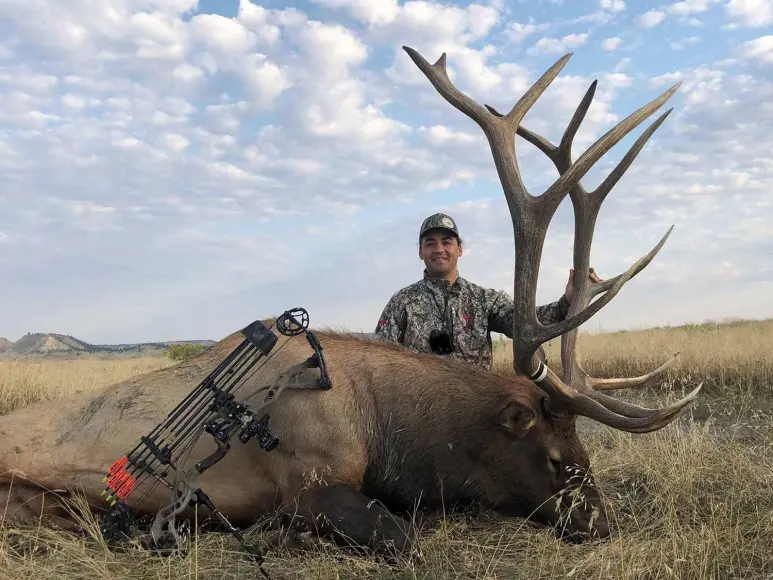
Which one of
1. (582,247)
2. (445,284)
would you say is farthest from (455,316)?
(582,247)

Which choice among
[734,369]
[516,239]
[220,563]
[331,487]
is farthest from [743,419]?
[220,563]

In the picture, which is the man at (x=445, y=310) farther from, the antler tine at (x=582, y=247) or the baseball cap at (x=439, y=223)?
the antler tine at (x=582, y=247)

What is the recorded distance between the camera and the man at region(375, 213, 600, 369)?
5902 millimetres

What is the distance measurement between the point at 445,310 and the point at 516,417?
→ 2388 mm

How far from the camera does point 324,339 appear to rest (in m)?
4.19

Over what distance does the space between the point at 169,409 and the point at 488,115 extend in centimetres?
262

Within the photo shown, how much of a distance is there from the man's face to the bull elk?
1.97 meters

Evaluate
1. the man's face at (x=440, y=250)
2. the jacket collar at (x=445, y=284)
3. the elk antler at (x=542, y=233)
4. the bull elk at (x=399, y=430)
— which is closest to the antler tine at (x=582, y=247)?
the elk antler at (x=542, y=233)

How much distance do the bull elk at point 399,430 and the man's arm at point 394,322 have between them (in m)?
1.89

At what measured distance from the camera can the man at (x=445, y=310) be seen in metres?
5.90

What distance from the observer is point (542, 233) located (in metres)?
3.77

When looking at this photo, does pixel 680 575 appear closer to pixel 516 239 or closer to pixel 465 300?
pixel 516 239

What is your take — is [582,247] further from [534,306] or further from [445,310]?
[445,310]

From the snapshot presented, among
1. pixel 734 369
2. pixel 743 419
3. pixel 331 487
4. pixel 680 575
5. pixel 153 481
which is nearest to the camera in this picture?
pixel 680 575
